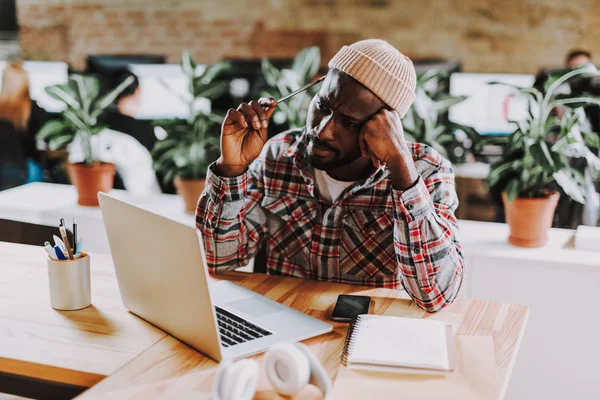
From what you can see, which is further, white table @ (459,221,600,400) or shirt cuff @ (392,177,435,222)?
white table @ (459,221,600,400)

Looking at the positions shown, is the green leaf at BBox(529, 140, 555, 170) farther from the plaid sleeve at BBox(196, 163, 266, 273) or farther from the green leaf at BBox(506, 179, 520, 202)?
the plaid sleeve at BBox(196, 163, 266, 273)

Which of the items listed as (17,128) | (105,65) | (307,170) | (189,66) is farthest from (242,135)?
(17,128)

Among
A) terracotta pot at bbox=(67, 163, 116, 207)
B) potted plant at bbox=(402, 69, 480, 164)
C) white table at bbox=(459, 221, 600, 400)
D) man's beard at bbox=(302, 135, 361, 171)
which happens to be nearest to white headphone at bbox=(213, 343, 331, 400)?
man's beard at bbox=(302, 135, 361, 171)

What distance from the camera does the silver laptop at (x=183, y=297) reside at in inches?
43.6

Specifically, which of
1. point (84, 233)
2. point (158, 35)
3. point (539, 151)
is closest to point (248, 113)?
point (539, 151)

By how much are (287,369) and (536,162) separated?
1.63 meters

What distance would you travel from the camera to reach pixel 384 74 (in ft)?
5.04

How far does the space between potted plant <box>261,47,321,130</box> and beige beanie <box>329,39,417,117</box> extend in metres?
1.39

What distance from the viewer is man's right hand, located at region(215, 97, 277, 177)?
62.6 inches

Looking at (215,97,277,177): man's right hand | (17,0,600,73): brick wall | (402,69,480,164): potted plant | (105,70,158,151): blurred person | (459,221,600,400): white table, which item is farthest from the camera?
(17,0,600,73): brick wall

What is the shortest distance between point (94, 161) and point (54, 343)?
205 cm

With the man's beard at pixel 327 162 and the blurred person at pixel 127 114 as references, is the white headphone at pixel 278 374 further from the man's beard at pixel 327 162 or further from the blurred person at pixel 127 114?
the blurred person at pixel 127 114

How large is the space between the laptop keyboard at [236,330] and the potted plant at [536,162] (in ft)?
4.78

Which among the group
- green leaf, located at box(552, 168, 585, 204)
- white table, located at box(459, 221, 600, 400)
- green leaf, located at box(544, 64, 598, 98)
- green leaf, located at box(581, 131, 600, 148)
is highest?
green leaf, located at box(544, 64, 598, 98)
